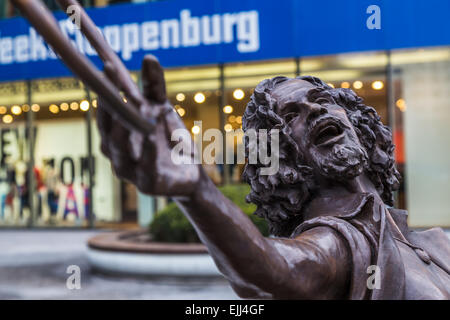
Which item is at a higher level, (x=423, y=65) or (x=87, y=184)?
(x=423, y=65)

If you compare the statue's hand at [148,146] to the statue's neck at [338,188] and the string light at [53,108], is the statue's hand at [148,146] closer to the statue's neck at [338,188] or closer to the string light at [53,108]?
the statue's neck at [338,188]

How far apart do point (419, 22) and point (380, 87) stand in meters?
1.79

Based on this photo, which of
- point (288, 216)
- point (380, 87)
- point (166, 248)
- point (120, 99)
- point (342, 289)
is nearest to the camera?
point (120, 99)

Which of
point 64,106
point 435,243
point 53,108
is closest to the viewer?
point 435,243

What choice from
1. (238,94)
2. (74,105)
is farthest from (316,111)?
(74,105)

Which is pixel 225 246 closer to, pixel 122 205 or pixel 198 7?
pixel 198 7

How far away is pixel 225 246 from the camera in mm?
1094

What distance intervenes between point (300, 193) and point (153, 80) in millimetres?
869

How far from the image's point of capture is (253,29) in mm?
13633

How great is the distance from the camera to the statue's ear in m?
0.95

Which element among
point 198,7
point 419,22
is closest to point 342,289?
point 419,22

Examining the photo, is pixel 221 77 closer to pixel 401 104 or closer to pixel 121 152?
pixel 401 104

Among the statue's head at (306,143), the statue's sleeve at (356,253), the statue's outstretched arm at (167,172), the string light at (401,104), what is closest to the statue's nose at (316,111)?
the statue's head at (306,143)

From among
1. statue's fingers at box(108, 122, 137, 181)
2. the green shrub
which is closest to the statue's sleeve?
statue's fingers at box(108, 122, 137, 181)
